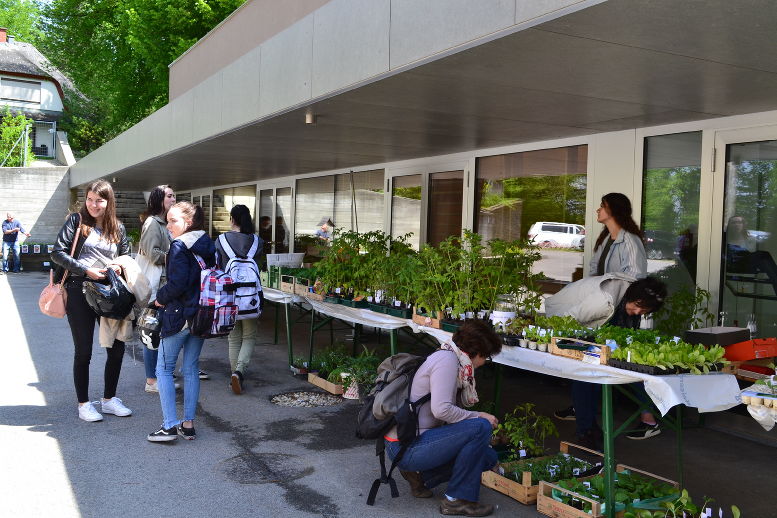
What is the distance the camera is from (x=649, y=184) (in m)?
6.23

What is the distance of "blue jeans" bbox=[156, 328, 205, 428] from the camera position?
478 cm

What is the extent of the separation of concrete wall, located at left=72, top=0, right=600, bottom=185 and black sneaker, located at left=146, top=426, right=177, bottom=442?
8.95 feet

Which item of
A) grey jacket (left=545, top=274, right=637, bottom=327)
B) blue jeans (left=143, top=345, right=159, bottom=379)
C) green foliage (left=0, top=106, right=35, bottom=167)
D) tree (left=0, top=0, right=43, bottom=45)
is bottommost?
blue jeans (left=143, top=345, right=159, bottom=379)

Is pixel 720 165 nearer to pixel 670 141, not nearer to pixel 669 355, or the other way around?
pixel 670 141

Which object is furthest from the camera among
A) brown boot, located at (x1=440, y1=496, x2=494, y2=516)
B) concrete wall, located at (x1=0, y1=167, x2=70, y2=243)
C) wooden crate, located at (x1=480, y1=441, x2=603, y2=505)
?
concrete wall, located at (x1=0, y1=167, x2=70, y2=243)

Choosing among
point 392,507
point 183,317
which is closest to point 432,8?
point 183,317

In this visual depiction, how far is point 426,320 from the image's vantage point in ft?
17.5

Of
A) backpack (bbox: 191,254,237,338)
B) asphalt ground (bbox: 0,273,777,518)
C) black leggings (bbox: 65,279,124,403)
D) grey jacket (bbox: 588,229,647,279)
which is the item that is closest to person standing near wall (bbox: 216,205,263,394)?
asphalt ground (bbox: 0,273,777,518)

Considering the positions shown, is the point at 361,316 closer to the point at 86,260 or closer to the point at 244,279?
the point at 244,279

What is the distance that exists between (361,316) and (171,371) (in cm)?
179

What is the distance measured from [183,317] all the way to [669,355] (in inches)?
120

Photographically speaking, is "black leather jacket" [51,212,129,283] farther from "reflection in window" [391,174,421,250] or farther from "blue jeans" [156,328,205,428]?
"reflection in window" [391,174,421,250]

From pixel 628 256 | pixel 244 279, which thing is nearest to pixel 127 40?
pixel 244 279

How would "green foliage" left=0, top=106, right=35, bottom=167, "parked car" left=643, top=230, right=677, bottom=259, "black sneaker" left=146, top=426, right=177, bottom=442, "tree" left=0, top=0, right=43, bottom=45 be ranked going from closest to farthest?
1. "black sneaker" left=146, top=426, right=177, bottom=442
2. "parked car" left=643, top=230, right=677, bottom=259
3. "green foliage" left=0, top=106, right=35, bottom=167
4. "tree" left=0, top=0, right=43, bottom=45
